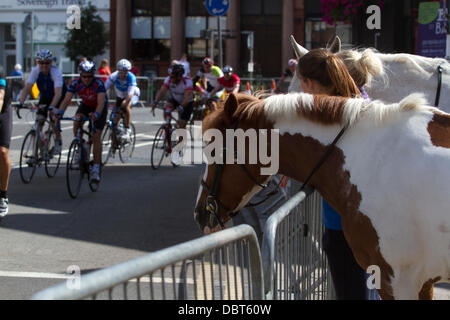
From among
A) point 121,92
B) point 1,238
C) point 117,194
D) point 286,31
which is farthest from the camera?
point 286,31

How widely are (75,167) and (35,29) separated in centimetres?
3783

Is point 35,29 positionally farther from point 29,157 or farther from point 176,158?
point 29,157

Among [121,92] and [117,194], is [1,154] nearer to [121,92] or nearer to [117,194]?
[117,194]

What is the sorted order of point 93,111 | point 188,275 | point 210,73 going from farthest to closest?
point 210,73, point 93,111, point 188,275

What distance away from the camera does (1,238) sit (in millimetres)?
7863

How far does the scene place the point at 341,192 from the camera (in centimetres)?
337

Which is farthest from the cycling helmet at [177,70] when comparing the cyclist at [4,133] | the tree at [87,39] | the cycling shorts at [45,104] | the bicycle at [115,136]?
the tree at [87,39]

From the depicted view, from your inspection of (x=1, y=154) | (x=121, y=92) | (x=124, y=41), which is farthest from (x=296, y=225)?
(x=124, y=41)

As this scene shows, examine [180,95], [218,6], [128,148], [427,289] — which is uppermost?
[218,6]

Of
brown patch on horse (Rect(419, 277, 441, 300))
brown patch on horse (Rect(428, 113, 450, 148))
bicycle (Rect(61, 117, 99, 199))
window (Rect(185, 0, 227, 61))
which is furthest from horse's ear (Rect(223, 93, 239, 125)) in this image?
window (Rect(185, 0, 227, 61))

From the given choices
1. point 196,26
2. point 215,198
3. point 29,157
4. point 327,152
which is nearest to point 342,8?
point 29,157

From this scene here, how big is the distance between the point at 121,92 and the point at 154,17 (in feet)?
101

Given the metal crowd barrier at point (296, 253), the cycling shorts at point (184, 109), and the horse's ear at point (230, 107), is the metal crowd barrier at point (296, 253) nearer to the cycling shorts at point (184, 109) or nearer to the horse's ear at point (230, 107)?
the horse's ear at point (230, 107)

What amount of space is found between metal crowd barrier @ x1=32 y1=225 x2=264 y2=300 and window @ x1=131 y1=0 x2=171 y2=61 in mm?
41991
